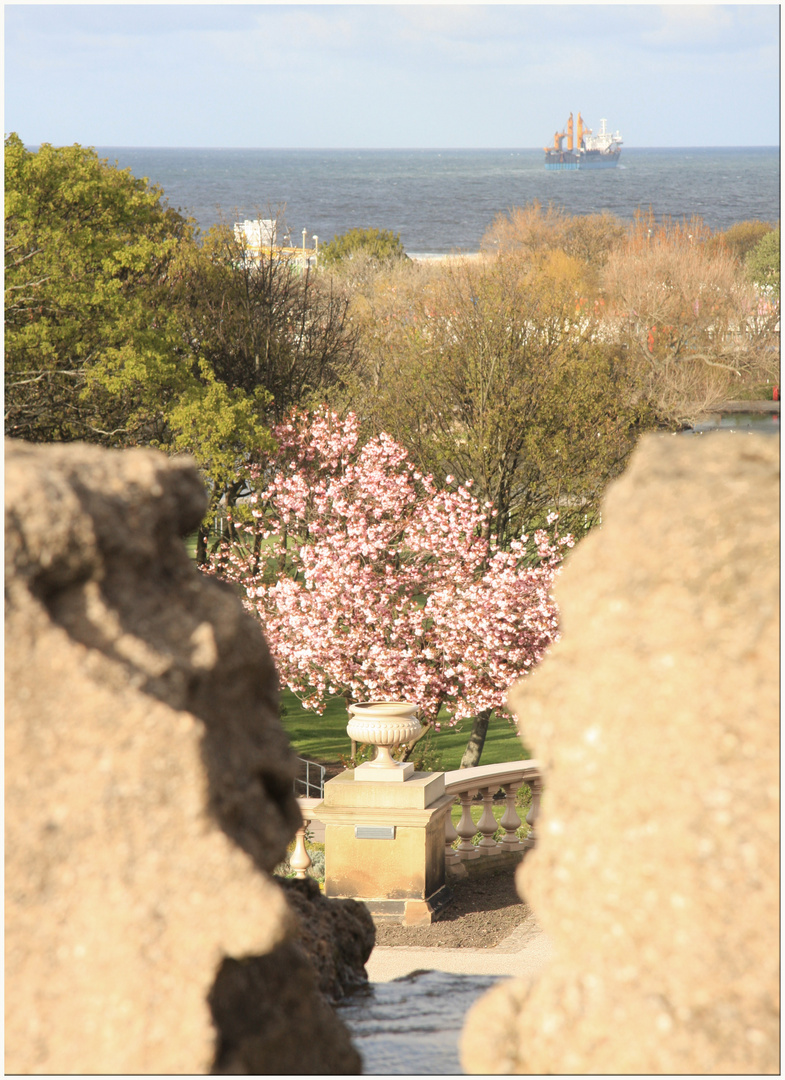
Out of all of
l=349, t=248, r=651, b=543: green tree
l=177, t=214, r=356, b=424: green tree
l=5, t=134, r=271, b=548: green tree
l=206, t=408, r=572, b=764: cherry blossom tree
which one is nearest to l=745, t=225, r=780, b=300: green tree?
l=177, t=214, r=356, b=424: green tree

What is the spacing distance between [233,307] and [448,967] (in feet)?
52.3

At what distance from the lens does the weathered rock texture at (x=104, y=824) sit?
2.32 metres

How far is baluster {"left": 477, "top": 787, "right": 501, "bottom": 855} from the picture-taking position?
1112cm

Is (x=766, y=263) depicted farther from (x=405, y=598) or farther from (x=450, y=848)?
(x=450, y=848)

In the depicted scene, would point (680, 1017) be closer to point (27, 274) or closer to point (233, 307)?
point (27, 274)

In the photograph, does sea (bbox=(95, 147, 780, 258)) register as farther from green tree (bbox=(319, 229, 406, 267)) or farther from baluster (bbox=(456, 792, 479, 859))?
baluster (bbox=(456, 792, 479, 859))

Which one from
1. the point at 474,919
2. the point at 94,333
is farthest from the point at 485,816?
the point at 94,333

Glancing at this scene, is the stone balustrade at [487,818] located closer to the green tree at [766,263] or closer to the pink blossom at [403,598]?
the pink blossom at [403,598]

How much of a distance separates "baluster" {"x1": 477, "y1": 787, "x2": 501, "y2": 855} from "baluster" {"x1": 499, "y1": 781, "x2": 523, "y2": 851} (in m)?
0.10

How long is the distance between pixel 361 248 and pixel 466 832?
2003 inches

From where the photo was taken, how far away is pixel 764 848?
2148 mm

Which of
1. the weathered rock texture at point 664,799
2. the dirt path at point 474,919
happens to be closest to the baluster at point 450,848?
the dirt path at point 474,919

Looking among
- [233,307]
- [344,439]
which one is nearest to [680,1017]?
[344,439]

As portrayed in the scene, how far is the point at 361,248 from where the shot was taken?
191ft
